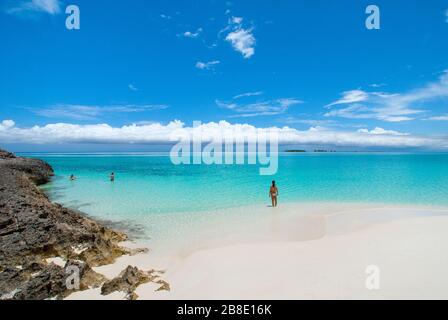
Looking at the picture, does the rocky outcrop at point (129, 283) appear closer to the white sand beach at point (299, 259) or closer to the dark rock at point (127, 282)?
the dark rock at point (127, 282)

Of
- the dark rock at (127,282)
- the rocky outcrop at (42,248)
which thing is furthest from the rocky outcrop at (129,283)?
the rocky outcrop at (42,248)

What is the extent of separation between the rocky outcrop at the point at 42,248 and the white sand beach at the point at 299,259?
0.52 meters

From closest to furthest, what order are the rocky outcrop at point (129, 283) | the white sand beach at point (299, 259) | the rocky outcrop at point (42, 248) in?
the rocky outcrop at point (42, 248), the rocky outcrop at point (129, 283), the white sand beach at point (299, 259)

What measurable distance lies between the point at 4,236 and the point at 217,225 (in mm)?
7942

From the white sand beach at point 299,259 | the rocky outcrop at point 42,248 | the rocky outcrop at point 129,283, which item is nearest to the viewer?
the rocky outcrop at point 42,248

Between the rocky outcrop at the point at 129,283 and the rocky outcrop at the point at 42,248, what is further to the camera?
the rocky outcrop at the point at 129,283

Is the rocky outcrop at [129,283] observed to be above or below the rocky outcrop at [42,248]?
below

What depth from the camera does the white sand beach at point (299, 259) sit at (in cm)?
615

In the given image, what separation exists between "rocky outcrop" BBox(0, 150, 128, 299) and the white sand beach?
52 centimetres

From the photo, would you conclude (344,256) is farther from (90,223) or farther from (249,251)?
(90,223)

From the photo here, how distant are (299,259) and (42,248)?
7.69 metres

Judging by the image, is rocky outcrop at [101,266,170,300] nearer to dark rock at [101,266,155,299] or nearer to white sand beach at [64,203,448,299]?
dark rock at [101,266,155,299]

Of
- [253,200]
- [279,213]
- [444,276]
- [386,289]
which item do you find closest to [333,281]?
[386,289]

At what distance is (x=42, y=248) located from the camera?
26.3ft
